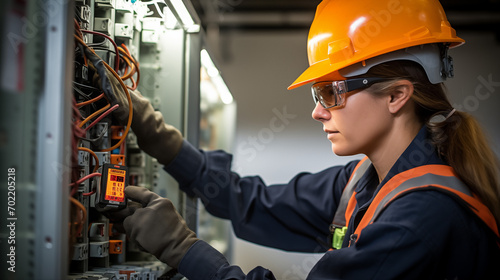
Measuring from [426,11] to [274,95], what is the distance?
2.95 m

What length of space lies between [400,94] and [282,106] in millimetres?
2939

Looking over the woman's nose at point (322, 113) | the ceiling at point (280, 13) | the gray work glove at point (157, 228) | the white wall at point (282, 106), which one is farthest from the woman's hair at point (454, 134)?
the ceiling at point (280, 13)

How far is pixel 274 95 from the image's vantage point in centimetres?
418

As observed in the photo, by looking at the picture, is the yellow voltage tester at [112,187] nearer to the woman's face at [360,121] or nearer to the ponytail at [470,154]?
the woman's face at [360,121]

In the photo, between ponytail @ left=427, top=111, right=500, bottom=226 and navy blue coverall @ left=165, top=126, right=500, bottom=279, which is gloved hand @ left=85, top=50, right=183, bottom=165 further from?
ponytail @ left=427, top=111, right=500, bottom=226

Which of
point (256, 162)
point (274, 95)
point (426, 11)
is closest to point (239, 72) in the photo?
point (274, 95)

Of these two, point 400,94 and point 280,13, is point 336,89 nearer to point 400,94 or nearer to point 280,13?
point 400,94

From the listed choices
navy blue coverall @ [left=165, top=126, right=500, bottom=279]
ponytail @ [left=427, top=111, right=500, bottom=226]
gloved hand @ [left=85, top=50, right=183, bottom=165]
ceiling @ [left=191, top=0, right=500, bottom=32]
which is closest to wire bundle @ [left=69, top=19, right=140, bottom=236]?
gloved hand @ [left=85, top=50, right=183, bottom=165]

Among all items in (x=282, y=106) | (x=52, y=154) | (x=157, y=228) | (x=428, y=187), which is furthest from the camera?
(x=282, y=106)

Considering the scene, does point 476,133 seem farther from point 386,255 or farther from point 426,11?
point 386,255

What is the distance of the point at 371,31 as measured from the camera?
3.98 feet

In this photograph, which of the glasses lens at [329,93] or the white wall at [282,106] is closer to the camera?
the glasses lens at [329,93]

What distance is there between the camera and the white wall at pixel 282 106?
3.93 meters

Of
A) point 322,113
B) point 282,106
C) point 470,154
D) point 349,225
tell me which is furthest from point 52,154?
point 282,106
